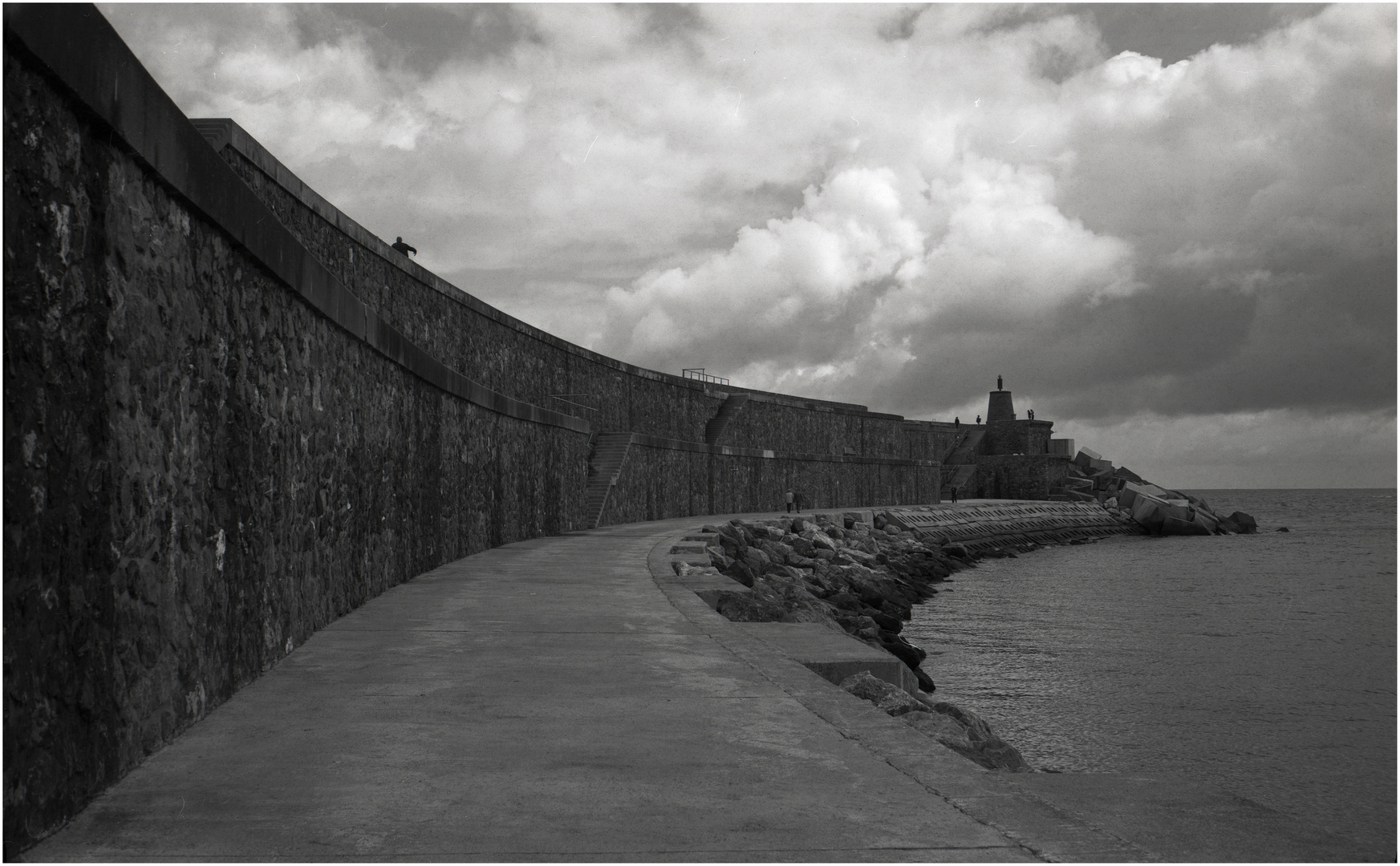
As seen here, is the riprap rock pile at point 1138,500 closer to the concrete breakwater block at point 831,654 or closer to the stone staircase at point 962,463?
the stone staircase at point 962,463

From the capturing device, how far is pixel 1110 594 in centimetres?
2648

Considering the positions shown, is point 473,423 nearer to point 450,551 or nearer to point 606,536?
point 450,551

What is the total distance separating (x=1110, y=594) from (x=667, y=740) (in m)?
24.1

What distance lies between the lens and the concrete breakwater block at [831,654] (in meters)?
6.71

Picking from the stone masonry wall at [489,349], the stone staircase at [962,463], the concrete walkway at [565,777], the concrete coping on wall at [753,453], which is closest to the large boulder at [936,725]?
the concrete walkway at [565,777]

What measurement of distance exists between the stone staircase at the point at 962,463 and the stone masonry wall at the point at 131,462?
61860 mm

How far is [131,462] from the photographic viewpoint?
4.12 metres

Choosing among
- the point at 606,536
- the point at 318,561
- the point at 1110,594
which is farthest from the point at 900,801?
the point at 1110,594

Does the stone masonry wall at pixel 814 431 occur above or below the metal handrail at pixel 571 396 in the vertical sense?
above

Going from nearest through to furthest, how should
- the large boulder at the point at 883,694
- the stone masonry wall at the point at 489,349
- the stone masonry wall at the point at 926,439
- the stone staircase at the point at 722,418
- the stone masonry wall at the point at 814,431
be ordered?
the large boulder at the point at 883,694
the stone masonry wall at the point at 489,349
the stone staircase at the point at 722,418
the stone masonry wall at the point at 814,431
the stone masonry wall at the point at 926,439

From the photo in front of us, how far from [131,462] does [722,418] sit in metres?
33.9

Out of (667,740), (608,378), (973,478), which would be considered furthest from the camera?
(973,478)

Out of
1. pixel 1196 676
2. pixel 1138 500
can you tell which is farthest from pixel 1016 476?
pixel 1196 676

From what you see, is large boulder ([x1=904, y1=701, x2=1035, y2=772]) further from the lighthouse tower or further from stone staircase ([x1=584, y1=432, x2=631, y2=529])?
the lighthouse tower
